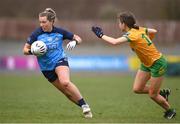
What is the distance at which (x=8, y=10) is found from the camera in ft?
143

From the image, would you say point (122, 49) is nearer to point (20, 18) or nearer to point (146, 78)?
point (20, 18)

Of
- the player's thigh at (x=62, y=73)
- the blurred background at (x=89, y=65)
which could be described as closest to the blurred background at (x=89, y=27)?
the blurred background at (x=89, y=65)

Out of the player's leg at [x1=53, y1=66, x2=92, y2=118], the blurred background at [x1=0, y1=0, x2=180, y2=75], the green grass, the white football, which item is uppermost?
the white football

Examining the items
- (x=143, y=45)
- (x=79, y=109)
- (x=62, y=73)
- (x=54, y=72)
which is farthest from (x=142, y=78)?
(x=79, y=109)

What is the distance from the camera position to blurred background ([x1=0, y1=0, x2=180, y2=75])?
3228 cm

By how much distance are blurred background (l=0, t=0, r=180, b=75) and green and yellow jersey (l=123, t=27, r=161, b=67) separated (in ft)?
62.0

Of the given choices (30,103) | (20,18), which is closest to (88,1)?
(20,18)

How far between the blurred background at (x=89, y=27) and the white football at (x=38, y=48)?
19.2 metres

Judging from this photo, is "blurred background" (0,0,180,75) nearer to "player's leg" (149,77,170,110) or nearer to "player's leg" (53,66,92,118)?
"player's leg" (149,77,170,110)

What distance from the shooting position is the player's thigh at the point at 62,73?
34.9 feet

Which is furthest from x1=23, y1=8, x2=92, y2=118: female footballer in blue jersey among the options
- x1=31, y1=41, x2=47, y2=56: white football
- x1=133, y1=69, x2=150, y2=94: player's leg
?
x1=133, y1=69, x2=150, y2=94: player's leg

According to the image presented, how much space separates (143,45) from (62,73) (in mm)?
1517

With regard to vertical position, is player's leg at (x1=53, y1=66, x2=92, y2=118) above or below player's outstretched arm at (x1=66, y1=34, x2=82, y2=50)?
below

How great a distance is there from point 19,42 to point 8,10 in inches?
240
